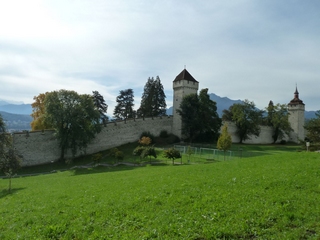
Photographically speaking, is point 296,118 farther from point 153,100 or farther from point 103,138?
point 103,138

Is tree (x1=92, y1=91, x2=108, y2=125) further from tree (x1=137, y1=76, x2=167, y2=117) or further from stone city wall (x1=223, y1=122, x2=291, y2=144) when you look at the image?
stone city wall (x1=223, y1=122, x2=291, y2=144)

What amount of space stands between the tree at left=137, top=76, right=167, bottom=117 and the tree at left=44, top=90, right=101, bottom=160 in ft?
65.3

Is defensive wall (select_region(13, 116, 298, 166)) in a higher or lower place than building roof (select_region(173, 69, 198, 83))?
lower

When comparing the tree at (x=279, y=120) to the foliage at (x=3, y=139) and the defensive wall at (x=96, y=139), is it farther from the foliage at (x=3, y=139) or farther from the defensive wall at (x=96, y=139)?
the foliage at (x=3, y=139)

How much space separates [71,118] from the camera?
3428cm

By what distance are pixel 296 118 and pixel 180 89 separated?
29.5 meters

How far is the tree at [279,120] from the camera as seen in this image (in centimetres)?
Answer: 5491

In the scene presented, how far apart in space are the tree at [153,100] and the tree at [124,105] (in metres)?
4.49

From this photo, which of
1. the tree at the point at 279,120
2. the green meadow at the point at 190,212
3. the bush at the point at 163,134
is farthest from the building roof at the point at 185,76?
the green meadow at the point at 190,212

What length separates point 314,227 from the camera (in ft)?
19.0

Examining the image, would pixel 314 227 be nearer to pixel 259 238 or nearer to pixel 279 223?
pixel 279 223

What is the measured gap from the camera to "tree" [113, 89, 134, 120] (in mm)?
61031

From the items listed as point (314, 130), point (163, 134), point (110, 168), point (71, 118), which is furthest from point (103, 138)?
point (314, 130)

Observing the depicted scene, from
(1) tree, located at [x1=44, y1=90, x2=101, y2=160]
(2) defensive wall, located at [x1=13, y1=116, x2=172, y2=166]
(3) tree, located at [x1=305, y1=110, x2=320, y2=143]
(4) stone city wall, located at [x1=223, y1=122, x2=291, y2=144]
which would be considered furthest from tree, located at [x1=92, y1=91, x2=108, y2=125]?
(3) tree, located at [x1=305, y1=110, x2=320, y2=143]
